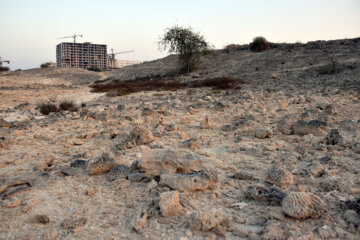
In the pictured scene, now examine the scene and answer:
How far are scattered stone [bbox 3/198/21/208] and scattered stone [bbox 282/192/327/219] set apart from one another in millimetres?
2345

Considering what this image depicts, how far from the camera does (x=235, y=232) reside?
208cm

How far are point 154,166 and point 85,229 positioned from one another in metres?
1.01

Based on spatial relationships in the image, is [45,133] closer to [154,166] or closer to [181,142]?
[181,142]

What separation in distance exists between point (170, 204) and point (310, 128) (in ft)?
9.89

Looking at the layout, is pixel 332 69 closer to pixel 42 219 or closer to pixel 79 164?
pixel 79 164

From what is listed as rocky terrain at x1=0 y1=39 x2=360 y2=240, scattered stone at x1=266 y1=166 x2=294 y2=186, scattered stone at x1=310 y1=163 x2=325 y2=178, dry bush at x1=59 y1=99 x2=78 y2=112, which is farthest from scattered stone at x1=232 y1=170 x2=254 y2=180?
dry bush at x1=59 y1=99 x2=78 y2=112

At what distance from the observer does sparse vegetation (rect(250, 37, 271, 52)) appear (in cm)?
2364

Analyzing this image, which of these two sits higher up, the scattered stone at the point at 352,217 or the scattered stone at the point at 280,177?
the scattered stone at the point at 280,177

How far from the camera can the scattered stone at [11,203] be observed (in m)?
2.50

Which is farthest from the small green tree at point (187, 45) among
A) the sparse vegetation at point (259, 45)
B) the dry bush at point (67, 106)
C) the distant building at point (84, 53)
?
the distant building at point (84, 53)

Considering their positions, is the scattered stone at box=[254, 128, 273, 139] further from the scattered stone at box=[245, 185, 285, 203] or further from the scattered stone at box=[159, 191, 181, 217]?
the scattered stone at box=[159, 191, 181, 217]

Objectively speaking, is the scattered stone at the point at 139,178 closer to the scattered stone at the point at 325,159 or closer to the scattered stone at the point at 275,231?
the scattered stone at the point at 275,231

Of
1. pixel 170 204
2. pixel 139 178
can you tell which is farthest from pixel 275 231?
pixel 139 178

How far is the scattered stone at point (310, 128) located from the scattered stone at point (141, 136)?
7.74 ft
